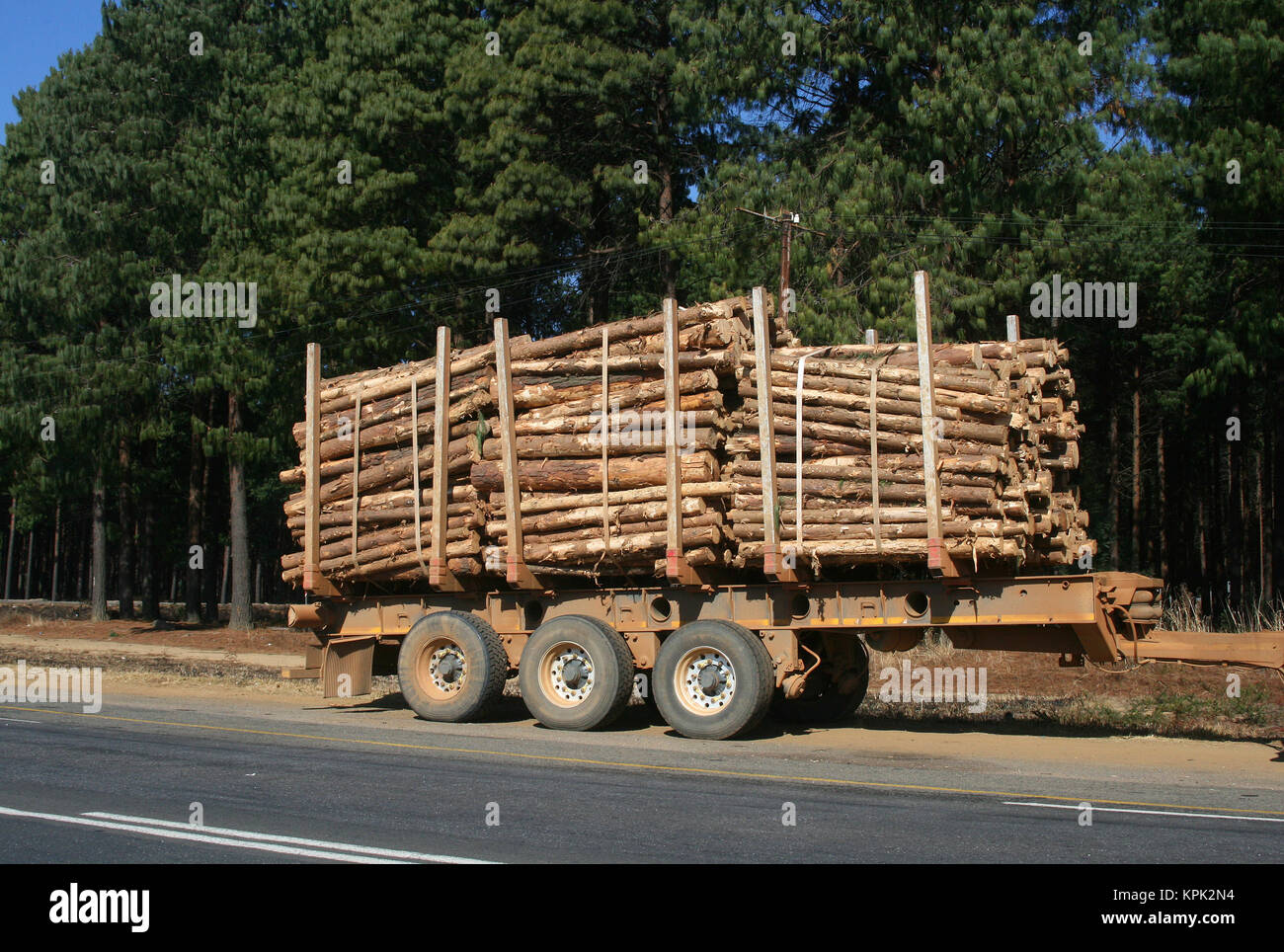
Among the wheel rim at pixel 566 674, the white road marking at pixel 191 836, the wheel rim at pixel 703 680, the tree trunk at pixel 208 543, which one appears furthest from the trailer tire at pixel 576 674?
the tree trunk at pixel 208 543

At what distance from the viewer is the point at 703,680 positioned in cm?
1357

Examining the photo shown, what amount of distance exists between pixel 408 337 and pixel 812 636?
20.9 meters

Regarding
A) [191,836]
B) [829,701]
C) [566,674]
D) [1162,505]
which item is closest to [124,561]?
[566,674]

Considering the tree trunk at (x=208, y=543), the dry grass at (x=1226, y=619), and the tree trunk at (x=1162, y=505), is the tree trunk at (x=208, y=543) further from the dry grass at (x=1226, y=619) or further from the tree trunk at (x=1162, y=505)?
the tree trunk at (x=1162, y=505)

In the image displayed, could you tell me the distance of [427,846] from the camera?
757cm

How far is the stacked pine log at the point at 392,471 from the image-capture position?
1549 cm

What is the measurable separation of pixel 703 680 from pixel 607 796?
4.07 meters

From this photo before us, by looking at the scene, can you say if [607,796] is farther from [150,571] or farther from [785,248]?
[150,571]

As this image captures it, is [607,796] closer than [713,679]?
Yes

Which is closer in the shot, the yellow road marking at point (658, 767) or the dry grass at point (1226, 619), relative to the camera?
the yellow road marking at point (658, 767)

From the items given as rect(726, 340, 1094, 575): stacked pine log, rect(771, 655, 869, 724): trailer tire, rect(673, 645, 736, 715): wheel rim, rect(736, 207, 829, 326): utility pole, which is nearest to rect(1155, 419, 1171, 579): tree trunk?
rect(736, 207, 829, 326): utility pole

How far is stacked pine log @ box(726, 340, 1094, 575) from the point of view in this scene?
12.7 metres

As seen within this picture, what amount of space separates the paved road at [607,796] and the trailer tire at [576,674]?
1.25 ft

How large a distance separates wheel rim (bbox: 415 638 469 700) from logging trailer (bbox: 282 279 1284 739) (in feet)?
0.06
